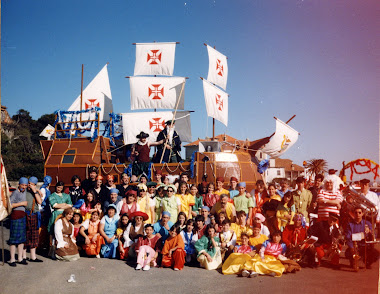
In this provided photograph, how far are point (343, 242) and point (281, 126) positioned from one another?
9747 mm

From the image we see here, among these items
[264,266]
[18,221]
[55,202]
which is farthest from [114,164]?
[264,266]

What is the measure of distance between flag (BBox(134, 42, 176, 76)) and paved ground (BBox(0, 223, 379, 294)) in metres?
13.7

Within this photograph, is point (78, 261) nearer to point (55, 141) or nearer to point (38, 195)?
point (38, 195)

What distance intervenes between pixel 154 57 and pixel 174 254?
556 inches

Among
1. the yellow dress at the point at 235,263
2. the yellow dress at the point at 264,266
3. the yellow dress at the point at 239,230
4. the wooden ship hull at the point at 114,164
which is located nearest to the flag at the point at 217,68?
the wooden ship hull at the point at 114,164

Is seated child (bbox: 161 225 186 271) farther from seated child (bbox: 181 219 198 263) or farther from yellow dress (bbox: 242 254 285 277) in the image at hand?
yellow dress (bbox: 242 254 285 277)

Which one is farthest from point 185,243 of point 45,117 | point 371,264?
point 45,117

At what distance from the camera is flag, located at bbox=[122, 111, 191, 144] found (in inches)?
660

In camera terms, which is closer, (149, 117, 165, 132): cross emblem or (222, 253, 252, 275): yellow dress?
(222, 253, 252, 275): yellow dress

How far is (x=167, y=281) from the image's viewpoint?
17.1ft

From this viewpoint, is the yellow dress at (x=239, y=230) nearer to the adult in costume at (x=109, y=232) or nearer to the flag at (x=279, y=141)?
the adult in costume at (x=109, y=232)

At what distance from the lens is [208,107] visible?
16.3 metres

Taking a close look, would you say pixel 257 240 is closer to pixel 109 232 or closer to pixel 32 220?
pixel 109 232

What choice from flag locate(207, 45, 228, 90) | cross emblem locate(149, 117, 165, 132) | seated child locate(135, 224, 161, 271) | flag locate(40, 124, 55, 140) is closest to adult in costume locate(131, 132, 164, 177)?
seated child locate(135, 224, 161, 271)
